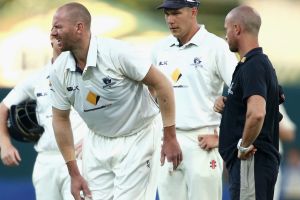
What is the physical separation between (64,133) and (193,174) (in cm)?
113

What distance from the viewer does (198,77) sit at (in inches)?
301

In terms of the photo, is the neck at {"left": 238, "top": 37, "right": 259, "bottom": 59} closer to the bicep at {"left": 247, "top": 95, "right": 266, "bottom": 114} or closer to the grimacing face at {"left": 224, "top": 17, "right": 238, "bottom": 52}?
the grimacing face at {"left": 224, "top": 17, "right": 238, "bottom": 52}

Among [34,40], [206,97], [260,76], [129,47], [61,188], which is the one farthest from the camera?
[34,40]

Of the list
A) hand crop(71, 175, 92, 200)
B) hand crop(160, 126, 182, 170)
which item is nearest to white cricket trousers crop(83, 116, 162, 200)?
hand crop(71, 175, 92, 200)

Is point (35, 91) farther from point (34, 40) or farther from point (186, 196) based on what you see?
point (34, 40)

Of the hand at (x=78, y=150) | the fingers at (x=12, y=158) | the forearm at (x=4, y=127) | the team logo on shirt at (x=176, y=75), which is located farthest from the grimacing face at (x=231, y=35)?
the forearm at (x=4, y=127)

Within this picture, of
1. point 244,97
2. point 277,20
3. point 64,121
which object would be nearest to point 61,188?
point 64,121

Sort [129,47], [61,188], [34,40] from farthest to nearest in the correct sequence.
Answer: [34,40] → [61,188] → [129,47]

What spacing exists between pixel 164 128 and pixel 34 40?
4.19m

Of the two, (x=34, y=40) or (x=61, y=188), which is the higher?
(x=34, y=40)

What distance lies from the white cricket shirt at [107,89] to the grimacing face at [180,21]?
2.97ft

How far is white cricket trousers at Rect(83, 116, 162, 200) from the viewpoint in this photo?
22.7 feet

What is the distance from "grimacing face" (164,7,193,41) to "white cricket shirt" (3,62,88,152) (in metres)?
1.08

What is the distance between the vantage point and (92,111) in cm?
687
